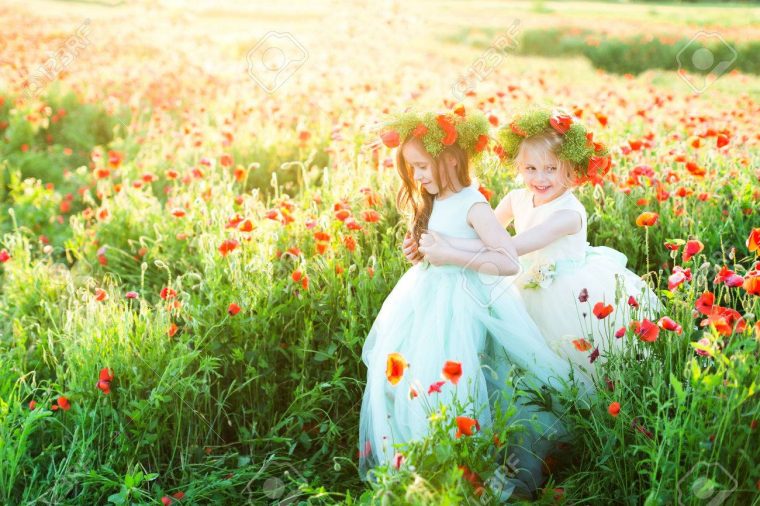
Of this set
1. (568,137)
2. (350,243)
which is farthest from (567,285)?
(350,243)

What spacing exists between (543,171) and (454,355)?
34.5 inches

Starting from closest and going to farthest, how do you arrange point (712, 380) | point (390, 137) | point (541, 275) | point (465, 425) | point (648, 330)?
1. point (712, 380)
2. point (465, 425)
3. point (648, 330)
4. point (390, 137)
5. point (541, 275)

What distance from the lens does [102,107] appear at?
7855mm

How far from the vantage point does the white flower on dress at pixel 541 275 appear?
3047 mm

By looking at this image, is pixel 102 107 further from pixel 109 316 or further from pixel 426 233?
pixel 426 233

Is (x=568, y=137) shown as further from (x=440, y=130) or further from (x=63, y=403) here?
(x=63, y=403)

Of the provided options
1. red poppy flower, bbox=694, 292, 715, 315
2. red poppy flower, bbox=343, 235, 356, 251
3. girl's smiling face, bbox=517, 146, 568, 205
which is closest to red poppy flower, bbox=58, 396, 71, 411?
red poppy flower, bbox=343, 235, 356, 251

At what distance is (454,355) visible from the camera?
2725mm

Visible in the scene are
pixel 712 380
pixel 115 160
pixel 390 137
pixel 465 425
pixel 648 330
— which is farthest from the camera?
pixel 115 160

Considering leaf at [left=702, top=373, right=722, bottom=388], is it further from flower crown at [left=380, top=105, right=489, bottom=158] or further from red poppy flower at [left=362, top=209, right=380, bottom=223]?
red poppy flower at [left=362, top=209, right=380, bottom=223]

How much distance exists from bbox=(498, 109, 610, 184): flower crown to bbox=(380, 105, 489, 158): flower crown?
0.74 ft

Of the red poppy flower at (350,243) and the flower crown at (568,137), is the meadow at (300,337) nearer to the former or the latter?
the red poppy flower at (350,243)

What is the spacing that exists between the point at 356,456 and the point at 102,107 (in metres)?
6.13

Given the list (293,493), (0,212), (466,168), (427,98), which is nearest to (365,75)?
(427,98)
